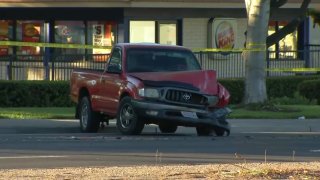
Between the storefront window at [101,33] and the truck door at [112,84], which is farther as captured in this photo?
the storefront window at [101,33]

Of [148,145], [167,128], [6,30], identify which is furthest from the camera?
[6,30]

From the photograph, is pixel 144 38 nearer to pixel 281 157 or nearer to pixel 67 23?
pixel 67 23

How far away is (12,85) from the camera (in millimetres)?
24312

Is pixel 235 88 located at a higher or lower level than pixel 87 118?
higher

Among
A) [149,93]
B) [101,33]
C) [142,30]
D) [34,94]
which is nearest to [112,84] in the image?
[149,93]

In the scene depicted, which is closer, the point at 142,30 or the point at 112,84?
the point at 112,84

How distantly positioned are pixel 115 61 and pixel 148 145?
316 centimetres

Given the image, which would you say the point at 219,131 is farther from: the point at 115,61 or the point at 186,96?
the point at 115,61

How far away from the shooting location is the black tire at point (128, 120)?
1698 centimetres

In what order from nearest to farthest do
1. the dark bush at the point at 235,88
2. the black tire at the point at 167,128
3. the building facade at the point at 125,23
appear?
1. the black tire at the point at 167,128
2. the dark bush at the point at 235,88
3. the building facade at the point at 125,23

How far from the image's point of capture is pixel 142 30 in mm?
32938

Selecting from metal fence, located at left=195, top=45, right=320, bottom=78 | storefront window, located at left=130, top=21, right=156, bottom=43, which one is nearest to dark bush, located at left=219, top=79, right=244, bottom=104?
metal fence, located at left=195, top=45, right=320, bottom=78

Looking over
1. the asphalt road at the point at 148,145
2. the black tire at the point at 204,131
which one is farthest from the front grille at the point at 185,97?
the black tire at the point at 204,131

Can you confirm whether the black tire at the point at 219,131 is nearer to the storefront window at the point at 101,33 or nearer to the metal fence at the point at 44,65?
the metal fence at the point at 44,65
